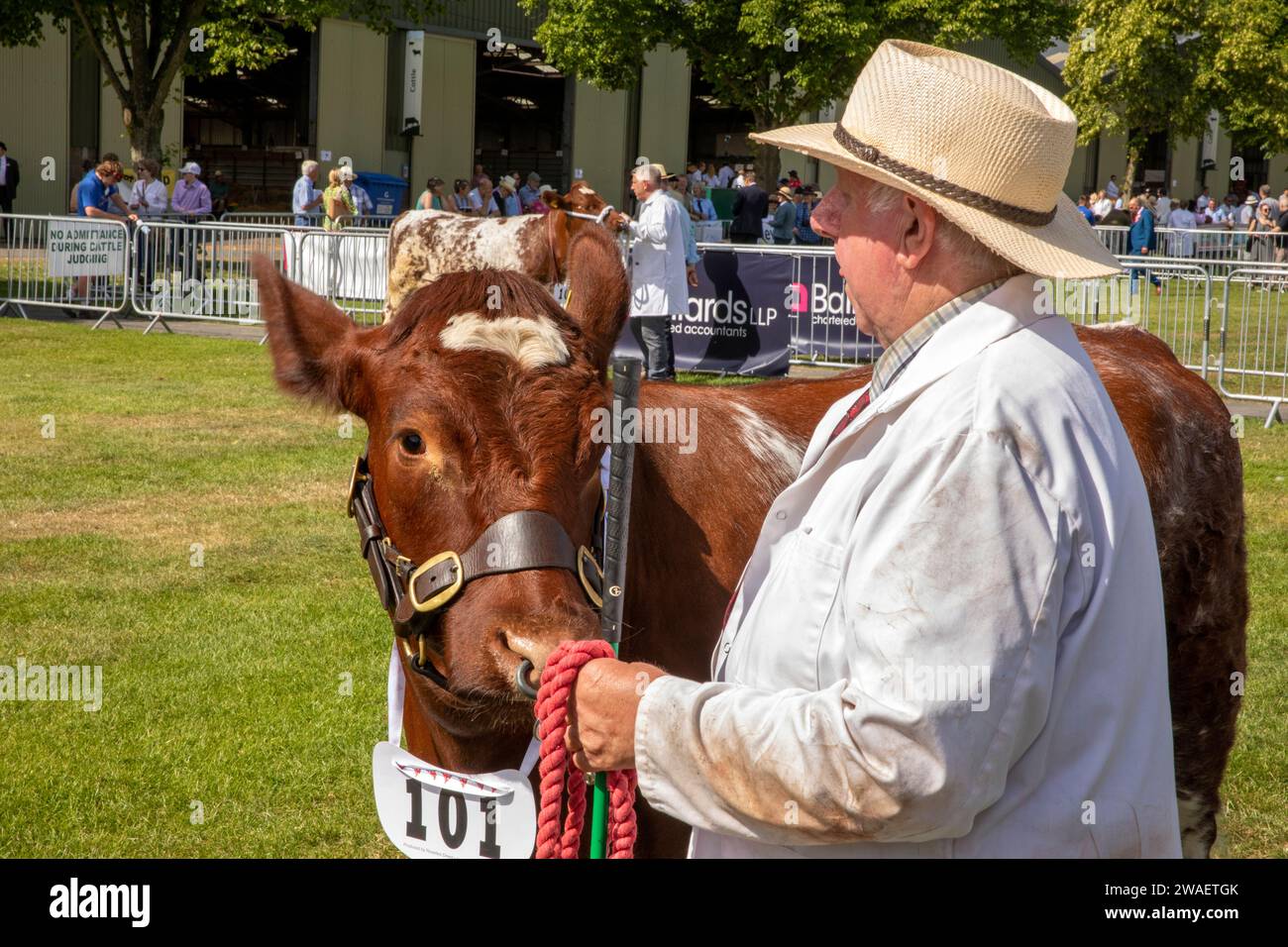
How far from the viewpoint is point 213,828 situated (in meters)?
4.82

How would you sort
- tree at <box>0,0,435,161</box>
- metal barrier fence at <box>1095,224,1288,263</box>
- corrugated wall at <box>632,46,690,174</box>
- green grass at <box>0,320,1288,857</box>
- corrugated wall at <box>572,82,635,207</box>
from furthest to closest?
1. corrugated wall at <box>632,46,690,174</box>
2. corrugated wall at <box>572,82,635,207</box>
3. metal barrier fence at <box>1095,224,1288,263</box>
4. tree at <box>0,0,435,161</box>
5. green grass at <box>0,320,1288,857</box>

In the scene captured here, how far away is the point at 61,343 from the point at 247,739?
12492 mm

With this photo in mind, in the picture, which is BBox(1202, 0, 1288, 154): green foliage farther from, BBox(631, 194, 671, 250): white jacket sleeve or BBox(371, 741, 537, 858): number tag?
BBox(371, 741, 537, 858): number tag

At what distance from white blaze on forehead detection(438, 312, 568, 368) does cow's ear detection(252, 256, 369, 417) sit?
327mm

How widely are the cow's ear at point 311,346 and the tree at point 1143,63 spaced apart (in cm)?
3863

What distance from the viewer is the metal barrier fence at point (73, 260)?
731 inches

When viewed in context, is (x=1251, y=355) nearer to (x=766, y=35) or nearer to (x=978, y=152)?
(x=978, y=152)

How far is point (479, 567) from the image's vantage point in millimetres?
2723

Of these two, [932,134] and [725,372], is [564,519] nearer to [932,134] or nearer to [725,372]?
[932,134]

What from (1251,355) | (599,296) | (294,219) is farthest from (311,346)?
(294,219)

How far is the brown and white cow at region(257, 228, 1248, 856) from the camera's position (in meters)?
2.80

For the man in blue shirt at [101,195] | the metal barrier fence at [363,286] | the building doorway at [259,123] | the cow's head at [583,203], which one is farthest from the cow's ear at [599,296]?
the building doorway at [259,123]

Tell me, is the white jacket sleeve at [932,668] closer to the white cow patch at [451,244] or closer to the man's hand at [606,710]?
the man's hand at [606,710]

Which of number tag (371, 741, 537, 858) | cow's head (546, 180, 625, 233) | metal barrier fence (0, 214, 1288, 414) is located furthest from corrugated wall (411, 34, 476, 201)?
number tag (371, 741, 537, 858)
